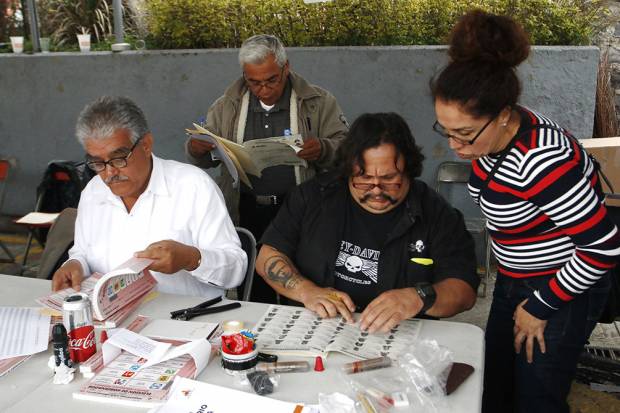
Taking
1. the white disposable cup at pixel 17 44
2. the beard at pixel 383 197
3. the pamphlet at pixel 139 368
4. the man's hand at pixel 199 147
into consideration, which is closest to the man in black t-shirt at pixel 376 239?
the beard at pixel 383 197

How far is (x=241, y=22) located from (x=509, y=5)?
2318mm

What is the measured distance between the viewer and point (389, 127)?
2.46 m

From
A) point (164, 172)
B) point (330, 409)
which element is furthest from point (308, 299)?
point (164, 172)

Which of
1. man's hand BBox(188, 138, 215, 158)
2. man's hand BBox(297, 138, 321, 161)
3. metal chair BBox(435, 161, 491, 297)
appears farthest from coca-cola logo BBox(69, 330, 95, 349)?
metal chair BBox(435, 161, 491, 297)

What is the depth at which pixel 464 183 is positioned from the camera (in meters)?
5.25

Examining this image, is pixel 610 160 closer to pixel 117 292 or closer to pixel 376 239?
pixel 376 239

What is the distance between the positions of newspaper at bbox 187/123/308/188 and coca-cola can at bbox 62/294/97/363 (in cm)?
132

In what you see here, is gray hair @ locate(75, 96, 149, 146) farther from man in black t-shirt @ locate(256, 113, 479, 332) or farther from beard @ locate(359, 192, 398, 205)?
beard @ locate(359, 192, 398, 205)

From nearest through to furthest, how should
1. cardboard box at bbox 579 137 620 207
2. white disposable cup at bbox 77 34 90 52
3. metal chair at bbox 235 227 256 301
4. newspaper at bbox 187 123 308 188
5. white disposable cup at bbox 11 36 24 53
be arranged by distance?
metal chair at bbox 235 227 256 301 → newspaper at bbox 187 123 308 188 → cardboard box at bbox 579 137 620 207 → white disposable cup at bbox 77 34 90 52 → white disposable cup at bbox 11 36 24 53

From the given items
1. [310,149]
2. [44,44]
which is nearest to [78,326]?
[310,149]

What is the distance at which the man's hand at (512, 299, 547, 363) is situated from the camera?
221 cm

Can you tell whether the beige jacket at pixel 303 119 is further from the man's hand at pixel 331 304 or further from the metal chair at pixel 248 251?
the man's hand at pixel 331 304

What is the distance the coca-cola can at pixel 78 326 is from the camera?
197 centimetres

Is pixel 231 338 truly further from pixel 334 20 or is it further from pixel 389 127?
pixel 334 20
